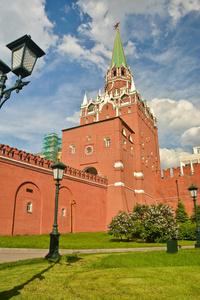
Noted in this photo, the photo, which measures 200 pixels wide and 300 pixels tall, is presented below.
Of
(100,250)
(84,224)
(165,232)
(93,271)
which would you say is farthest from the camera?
(84,224)

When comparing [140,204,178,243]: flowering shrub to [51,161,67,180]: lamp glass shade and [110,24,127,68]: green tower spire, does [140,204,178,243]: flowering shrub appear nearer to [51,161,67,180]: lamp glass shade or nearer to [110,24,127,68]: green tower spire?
[51,161,67,180]: lamp glass shade

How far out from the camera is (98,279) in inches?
227

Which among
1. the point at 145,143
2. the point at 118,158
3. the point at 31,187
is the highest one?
the point at 145,143

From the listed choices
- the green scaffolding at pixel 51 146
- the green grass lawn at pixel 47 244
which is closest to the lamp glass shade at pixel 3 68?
the green grass lawn at pixel 47 244

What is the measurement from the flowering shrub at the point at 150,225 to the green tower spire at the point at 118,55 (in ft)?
116

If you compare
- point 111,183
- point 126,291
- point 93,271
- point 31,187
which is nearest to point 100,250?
point 93,271

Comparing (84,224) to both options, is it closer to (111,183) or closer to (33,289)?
(111,183)

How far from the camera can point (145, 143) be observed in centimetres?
3912

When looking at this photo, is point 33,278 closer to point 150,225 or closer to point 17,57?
point 17,57

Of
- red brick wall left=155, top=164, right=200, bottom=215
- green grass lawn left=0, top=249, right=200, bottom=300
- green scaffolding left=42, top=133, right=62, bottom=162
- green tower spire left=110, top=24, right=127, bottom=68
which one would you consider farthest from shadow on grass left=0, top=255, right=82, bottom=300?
green scaffolding left=42, top=133, right=62, bottom=162

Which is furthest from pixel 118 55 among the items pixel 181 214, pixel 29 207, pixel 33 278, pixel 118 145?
pixel 33 278

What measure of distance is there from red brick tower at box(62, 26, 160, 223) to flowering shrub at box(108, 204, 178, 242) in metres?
8.96

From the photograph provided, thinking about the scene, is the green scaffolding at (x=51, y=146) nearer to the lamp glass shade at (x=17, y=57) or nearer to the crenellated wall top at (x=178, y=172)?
the crenellated wall top at (x=178, y=172)

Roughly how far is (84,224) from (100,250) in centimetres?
1289
